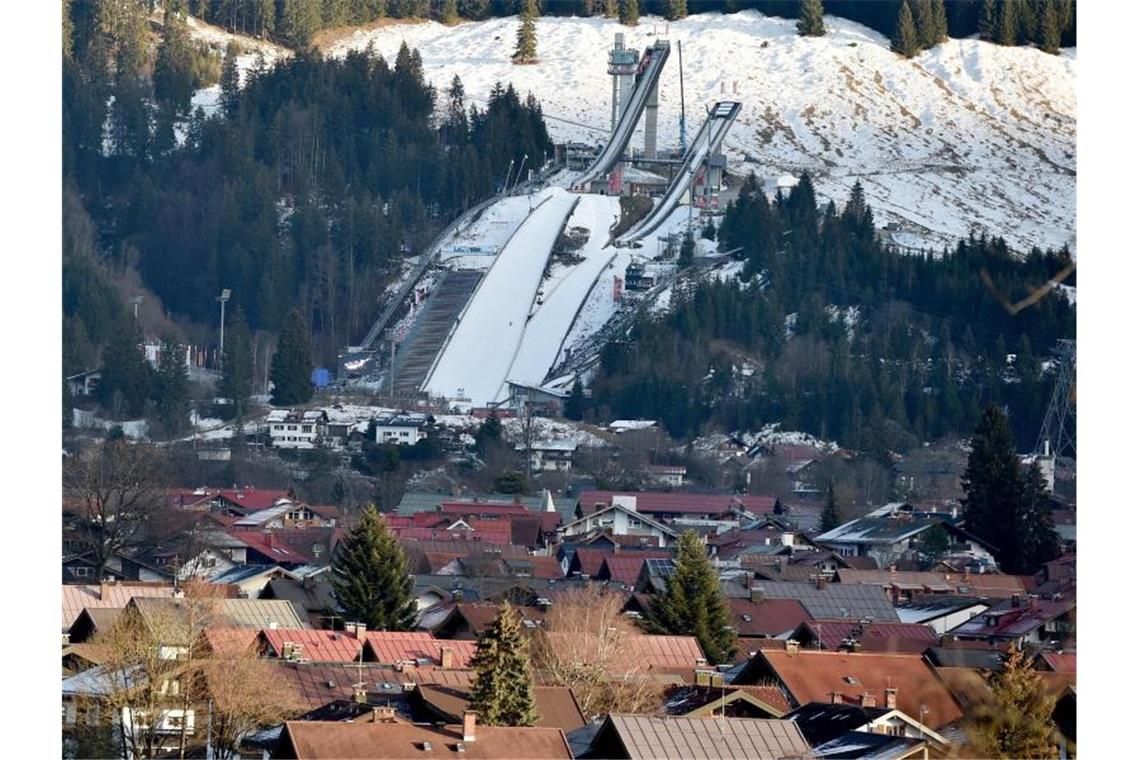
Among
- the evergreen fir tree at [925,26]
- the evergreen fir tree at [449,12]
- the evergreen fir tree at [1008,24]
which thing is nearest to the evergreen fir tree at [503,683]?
the evergreen fir tree at [1008,24]

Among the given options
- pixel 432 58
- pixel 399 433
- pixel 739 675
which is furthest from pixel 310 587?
pixel 432 58

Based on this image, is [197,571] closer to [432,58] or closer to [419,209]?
[419,209]

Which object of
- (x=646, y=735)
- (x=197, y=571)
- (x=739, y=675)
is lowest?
(x=197, y=571)

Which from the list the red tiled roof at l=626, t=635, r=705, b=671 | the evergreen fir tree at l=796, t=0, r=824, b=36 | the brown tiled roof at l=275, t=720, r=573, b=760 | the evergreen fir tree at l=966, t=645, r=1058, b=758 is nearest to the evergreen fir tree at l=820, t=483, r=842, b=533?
the red tiled roof at l=626, t=635, r=705, b=671

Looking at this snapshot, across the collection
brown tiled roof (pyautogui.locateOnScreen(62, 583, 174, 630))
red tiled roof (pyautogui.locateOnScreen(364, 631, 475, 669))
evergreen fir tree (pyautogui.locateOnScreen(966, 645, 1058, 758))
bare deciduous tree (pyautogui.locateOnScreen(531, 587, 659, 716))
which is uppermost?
evergreen fir tree (pyautogui.locateOnScreen(966, 645, 1058, 758))

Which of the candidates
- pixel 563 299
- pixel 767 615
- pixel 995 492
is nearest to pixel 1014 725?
pixel 767 615

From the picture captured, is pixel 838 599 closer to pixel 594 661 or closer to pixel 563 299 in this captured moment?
pixel 594 661

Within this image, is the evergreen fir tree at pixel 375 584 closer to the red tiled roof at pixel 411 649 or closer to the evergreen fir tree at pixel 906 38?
the red tiled roof at pixel 411 649

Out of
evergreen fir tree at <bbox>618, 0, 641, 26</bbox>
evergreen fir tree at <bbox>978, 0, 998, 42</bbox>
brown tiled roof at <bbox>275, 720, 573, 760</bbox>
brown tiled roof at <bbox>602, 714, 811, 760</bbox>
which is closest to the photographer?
brown tiled roof at <bbox>275, 720, 573, 760</bbox>

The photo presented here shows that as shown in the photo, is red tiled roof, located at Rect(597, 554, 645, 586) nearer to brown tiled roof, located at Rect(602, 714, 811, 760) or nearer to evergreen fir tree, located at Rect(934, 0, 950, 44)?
brown tiled roof, located at Rect(602, 714, 811, 760)
